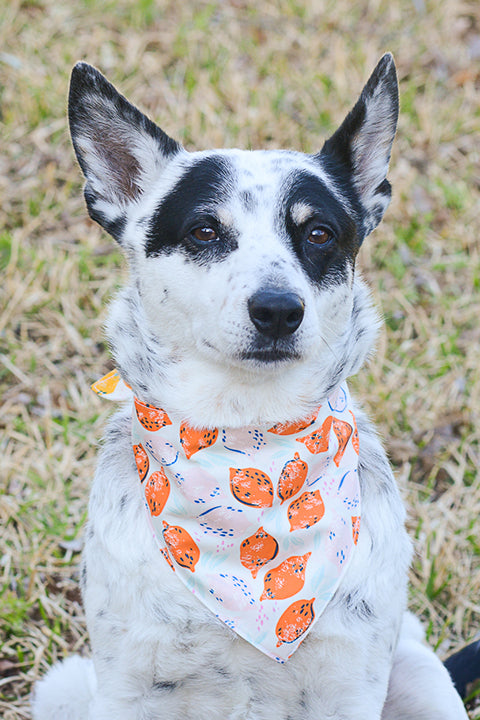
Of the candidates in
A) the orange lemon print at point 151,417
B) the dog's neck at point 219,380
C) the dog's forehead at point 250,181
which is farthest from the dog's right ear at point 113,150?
the orange lemon print at point 151,417

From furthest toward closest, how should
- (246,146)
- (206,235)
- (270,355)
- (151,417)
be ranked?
1. (246,146)
2. (151,417)
3. (206,235)
4. (270,355)

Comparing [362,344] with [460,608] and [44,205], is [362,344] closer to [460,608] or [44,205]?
[460,608]

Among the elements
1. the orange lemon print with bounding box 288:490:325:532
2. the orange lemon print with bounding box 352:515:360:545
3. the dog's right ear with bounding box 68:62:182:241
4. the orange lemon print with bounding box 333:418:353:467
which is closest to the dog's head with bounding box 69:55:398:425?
the dog's right ear with bounding box 68:62:182:241

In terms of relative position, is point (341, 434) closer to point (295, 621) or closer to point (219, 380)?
point (219, 380)

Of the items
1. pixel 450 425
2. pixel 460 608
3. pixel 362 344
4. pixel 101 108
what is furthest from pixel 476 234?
pixel 101 108

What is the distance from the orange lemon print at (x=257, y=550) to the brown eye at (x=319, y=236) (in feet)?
3.17

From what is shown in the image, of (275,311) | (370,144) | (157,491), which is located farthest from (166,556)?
(370,144)

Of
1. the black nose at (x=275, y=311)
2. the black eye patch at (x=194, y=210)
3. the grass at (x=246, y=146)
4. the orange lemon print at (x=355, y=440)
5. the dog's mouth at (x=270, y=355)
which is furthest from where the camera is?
the grass at (x=246, y=146)

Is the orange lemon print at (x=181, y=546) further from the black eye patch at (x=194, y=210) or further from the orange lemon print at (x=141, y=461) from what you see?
the black eye patch at (x=194, y=210)

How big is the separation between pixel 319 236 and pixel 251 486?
2.81 ft

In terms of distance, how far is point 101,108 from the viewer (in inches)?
108

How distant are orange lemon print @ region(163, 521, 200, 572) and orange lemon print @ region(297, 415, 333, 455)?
1.60 ft

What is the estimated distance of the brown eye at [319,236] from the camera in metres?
2.74

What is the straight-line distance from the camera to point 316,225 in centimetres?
274
